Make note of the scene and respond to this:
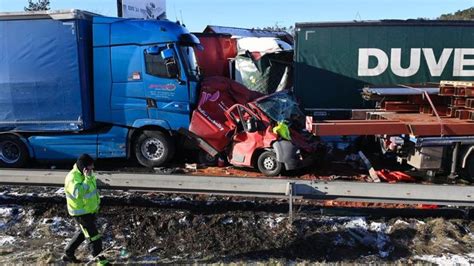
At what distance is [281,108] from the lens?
32.9 ft

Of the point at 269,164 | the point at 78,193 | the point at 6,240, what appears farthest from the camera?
the point at 269,164

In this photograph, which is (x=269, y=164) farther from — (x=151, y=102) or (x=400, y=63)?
(x=400, y=63)

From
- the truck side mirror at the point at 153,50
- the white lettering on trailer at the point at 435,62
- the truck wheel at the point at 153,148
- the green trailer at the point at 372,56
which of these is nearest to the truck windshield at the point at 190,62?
the truck side mirror at the point at 153,50

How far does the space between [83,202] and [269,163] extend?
4.97 m

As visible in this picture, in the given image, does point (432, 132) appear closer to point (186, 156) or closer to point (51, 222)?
point (186, 156)

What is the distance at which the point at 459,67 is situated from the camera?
12.6 meters

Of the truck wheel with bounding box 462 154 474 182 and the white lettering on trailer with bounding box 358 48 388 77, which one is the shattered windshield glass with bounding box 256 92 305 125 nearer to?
the white lettering on trailer with bounding box 358 48 388 77

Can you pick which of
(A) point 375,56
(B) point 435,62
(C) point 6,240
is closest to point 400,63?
(A) point 375,56

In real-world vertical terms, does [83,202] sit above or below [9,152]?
above

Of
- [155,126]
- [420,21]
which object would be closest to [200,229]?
[155,126]

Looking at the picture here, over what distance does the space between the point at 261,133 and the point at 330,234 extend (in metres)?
3.83

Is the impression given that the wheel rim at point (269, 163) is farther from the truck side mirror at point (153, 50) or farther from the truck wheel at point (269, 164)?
the truck side mirror at point (153, 50)

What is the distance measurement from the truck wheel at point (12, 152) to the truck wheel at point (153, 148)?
8.24ft

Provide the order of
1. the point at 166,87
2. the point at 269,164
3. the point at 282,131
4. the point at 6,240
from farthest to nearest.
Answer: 1. the point at 166,87
2. the point at 269,164
3. the point at 282,131
4. the point at 6,240
